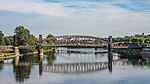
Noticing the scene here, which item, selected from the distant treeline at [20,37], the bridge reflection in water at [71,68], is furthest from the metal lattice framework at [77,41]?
the bridge reflection in water at [71,68]

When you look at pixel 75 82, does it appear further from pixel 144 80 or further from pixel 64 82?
pixel 144 80

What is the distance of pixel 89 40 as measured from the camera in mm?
139000

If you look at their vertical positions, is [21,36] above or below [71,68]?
above

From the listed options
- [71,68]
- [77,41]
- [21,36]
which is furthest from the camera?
[77,41]

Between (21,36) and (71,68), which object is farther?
(21,36)

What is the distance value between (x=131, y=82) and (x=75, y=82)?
A: 281 inches

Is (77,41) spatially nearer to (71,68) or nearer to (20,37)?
(20,37)

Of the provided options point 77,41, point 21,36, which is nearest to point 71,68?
point 21,36

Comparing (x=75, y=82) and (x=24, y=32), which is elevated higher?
(x=24, y=32)

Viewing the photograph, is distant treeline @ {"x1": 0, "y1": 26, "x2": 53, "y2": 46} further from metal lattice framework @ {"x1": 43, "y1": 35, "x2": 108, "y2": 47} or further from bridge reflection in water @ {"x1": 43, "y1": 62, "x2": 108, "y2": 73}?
bridge reflection in water @ {"x1": 43, "y1": 62, "x2": 108, "y2": 73}

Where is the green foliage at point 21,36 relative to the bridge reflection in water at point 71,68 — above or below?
above

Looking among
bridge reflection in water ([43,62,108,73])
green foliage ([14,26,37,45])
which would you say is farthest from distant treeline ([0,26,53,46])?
bridge reflection in water ([43,62,108,73])

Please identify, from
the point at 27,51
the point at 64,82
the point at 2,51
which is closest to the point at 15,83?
the point at 64,82

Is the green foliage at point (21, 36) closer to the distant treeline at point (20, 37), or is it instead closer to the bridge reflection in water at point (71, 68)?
the distant treeline at point (20, 37)
